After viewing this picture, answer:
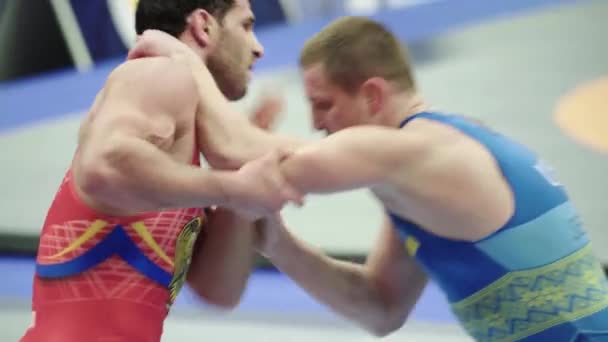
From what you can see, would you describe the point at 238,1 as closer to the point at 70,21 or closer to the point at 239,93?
the point at 239,93

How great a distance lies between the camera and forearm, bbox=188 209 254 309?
2102 mm

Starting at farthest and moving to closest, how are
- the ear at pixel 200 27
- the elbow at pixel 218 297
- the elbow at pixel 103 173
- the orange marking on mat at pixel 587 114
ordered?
the orange marking on mat at pixel 587 114 → the elbow at pixel 218 297 → the ear at pixel 200 27 → the elbow at pixel 103 173

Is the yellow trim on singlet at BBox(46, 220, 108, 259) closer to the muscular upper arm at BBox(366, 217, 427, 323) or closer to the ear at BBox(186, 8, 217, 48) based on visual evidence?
the ear at BBox(186, 8, 217, 48)

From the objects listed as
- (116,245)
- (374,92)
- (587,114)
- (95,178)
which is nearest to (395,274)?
(374,92)

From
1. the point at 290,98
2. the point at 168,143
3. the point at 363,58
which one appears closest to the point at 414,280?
the point at 363,58

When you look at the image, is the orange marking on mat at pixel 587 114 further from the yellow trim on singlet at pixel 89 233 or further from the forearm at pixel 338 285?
the yellow trim on singlet at pixel 89 233

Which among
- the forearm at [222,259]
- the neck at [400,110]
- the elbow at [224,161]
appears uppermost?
the elbow at [224,161]

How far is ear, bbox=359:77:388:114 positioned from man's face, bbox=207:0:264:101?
0.34 m

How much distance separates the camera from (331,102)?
1987 millimetres

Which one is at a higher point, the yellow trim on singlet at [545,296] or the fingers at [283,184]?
the fingers at [283,184]

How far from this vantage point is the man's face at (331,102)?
6.45 ft

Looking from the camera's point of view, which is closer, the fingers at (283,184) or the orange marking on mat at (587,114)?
the fingers at (283,184)

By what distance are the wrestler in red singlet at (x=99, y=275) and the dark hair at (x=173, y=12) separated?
469mm

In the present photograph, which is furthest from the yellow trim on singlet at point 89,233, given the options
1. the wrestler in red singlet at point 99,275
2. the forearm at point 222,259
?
the forearm at point 222,259
